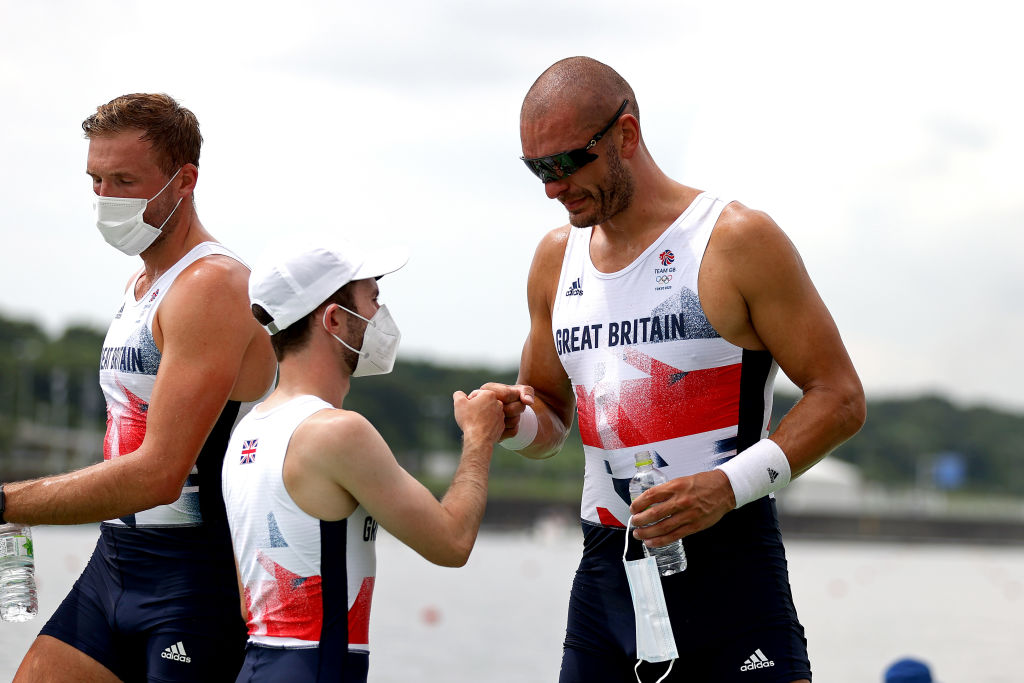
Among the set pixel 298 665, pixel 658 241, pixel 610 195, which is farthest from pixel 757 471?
pixel 298 665

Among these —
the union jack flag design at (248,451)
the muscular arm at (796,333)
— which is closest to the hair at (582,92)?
the muscular arm at (796,333)

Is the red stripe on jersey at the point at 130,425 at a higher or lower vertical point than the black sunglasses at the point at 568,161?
lower

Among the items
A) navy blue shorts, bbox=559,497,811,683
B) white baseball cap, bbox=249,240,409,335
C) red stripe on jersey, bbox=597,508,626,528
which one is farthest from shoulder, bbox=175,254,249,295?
navy blue shorts, bbox=559,497,811,683

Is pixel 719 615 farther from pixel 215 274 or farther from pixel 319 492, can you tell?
pixel 215 274

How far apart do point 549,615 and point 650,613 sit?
2686 cm

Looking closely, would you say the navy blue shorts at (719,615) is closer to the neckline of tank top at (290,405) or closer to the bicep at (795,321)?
the bicep at (795,321)

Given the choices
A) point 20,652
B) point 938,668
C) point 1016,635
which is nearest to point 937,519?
point 1016,635

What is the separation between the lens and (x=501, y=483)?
331ft

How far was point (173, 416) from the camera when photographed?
4.45 meters

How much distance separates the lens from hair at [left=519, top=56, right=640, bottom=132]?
4.53 meters

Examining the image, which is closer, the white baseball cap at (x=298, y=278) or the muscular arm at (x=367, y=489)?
the muscular arm at (x=367, y=489)

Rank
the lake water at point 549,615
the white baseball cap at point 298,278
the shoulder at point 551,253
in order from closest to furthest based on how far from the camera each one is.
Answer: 1. the white baseball cap at point 298,278
2. the shoulder at point 551,253
3. the lake water at point 549,615

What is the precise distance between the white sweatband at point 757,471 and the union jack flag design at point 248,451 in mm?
1541

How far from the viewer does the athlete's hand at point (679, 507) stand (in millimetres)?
4070
